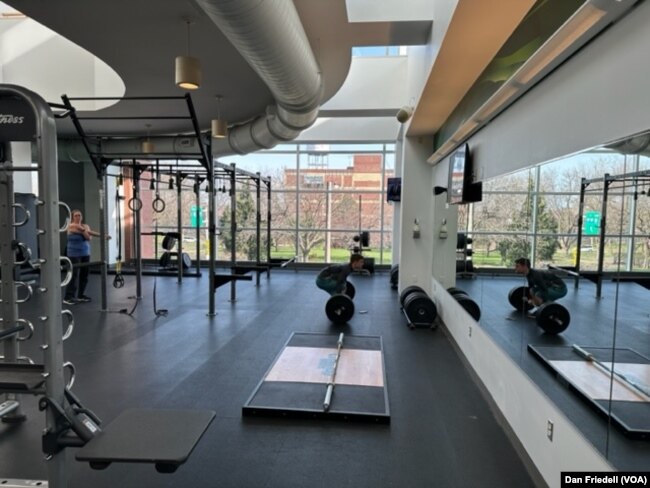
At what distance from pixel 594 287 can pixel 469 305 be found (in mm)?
2359

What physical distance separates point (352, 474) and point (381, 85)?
6.42 meters

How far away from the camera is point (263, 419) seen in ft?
10.4

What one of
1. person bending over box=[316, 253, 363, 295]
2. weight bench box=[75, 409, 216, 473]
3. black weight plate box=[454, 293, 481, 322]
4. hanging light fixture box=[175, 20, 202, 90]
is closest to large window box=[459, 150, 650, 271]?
black weight plate box=[454, 293, 481, 322]

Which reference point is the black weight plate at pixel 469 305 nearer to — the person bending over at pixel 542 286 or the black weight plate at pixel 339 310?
the person bending over at pixel 542 286

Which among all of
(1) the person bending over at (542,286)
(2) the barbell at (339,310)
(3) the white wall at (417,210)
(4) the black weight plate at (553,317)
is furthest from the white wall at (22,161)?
(4) the black weight plate at (553,317)

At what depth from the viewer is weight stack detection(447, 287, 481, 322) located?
168 inches

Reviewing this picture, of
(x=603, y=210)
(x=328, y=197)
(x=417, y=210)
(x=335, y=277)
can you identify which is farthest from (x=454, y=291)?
(x=328, y=197)

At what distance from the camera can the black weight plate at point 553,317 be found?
2596 millimetres

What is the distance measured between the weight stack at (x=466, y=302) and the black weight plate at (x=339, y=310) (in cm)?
137

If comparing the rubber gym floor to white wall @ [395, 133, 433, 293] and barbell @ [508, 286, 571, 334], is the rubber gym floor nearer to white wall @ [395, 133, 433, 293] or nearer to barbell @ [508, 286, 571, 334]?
barbell @ [508, 286, 571, 334]

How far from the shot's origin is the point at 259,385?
3654mm

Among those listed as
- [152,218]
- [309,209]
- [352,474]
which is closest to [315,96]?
[352,474]

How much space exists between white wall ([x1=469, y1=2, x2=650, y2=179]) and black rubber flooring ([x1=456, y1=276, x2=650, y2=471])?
0.71 meters

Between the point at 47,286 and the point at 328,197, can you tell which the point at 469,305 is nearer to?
the point at 47,286
